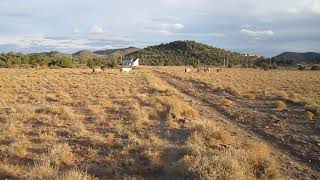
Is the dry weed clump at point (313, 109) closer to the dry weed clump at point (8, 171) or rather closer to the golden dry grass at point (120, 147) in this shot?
the golden dry grass at point (120, 147)

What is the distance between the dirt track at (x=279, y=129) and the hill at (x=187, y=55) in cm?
11168

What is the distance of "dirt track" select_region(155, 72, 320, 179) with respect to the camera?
10906mm

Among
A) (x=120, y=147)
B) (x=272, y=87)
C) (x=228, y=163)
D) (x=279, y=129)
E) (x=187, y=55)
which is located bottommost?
(x=272, y=87)

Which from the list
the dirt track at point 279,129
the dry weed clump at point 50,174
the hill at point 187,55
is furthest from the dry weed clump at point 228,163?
the hill at point 187,55

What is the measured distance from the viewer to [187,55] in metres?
166

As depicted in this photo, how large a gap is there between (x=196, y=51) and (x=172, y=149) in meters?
160

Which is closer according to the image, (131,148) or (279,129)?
(131,148)

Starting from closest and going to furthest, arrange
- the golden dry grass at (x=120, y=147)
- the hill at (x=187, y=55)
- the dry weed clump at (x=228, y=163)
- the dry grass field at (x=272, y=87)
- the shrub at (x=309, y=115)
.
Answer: the dry weed clump at (x=228, y=163) → the golden dry grass at (x=120, y=147) → the shrub at (x=309, y=115) → the dry grass field at (x=272, y=87) → the hill at (x=187, y=55)

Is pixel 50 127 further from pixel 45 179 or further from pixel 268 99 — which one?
pixel 268 99

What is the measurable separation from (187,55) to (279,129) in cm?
15074

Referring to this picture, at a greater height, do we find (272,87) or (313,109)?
(313,109)

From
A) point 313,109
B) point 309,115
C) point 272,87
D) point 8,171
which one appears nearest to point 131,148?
point 8,171

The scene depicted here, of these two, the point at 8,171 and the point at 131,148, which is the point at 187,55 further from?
the point at 8,171

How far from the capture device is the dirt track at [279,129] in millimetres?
10906
